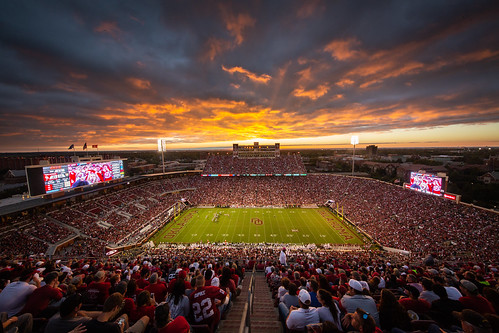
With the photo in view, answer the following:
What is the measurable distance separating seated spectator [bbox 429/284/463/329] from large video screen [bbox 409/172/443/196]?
31822mm

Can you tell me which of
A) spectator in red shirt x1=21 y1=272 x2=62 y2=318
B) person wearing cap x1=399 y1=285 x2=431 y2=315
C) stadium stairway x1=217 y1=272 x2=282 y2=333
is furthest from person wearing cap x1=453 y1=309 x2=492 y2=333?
spectator in red shirt x1=21 y1=272 x2=62 y2=318

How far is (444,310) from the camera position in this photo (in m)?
3.78

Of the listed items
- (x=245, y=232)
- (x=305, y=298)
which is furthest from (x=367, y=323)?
(x=245, y=232)

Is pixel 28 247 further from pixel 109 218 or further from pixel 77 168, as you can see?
pixel 77 168

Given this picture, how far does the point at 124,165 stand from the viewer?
3725cm

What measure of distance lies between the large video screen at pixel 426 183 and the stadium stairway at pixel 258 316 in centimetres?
3158

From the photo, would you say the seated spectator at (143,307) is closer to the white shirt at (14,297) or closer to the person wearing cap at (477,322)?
the white shirt at (14,297)

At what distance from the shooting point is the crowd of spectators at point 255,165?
177 feet

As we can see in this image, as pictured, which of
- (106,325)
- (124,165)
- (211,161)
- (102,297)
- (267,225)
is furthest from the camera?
(211,161)

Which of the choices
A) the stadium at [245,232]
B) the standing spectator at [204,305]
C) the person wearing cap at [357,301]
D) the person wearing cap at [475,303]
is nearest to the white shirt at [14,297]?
the stadium at [245,232]

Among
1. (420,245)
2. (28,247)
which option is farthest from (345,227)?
(28,247)

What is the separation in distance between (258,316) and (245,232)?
22151 millimetres

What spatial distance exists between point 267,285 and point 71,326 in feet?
26.7

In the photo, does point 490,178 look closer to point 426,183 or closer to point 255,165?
point 426,183
